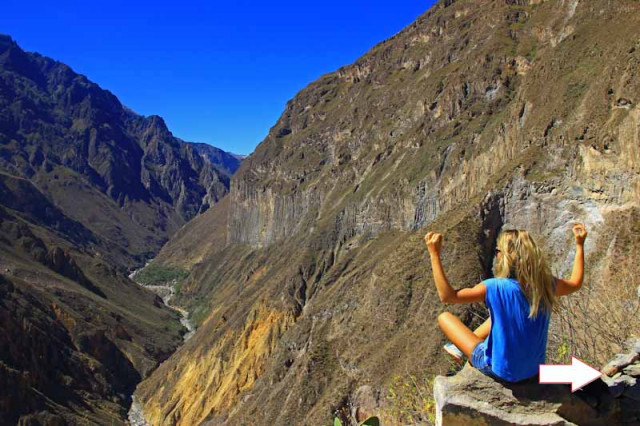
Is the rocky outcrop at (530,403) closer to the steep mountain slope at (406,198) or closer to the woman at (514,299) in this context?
the woman at (514,299)

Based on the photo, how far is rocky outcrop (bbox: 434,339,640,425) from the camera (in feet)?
19.2

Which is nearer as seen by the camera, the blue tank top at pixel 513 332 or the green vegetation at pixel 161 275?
the blue tank top at pixel 513 332

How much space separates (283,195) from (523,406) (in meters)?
114

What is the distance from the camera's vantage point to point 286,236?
11162cm

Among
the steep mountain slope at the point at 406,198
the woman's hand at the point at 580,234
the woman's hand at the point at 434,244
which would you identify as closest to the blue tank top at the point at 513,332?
the woman's hand at the point at 434,244

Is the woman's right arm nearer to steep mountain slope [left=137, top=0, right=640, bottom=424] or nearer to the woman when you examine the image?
the woman

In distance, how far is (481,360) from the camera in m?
6.27

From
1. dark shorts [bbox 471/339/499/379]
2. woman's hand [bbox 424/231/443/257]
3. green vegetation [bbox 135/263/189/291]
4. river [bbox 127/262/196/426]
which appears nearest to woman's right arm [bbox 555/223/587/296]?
dark shorts [bbox 471/339/499/379]

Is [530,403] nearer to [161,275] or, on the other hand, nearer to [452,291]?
[452,291]

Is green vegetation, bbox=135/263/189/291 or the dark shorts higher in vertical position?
the dark shorts

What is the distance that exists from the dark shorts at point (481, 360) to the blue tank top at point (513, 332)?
10 centimetres

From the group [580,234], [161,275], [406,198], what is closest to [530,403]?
[580,234]

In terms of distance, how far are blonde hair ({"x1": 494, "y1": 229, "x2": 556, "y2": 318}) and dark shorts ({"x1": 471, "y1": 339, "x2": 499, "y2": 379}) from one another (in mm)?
756

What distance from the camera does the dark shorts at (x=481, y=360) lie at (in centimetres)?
623
